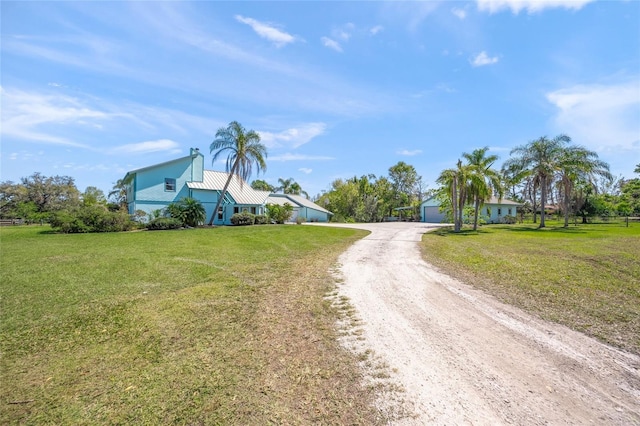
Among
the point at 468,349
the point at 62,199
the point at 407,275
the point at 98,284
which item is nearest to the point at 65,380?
the point at 98,284

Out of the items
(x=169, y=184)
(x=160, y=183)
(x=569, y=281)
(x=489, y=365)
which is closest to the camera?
(x=489, y=365)

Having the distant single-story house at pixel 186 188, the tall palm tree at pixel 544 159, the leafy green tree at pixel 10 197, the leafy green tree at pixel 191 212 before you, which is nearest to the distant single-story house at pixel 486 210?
the tall palm tree at pixel 544 159

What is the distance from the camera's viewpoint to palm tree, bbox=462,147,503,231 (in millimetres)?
22984

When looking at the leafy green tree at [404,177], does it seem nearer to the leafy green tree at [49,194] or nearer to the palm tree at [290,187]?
the palm tree at [290,187]

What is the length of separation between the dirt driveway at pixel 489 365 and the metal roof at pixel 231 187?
25607 mm

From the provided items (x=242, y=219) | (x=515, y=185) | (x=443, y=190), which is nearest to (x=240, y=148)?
(x=242, y=219)

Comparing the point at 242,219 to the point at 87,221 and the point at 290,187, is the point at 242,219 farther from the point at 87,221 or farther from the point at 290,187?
the point at 290,187

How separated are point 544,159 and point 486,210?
11569 mm

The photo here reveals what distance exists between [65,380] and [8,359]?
121 centimetres

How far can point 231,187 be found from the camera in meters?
31.2

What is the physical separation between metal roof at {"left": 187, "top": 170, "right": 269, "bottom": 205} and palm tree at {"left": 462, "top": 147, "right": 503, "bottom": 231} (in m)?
20.6

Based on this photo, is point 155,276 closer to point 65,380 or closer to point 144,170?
point 65,380

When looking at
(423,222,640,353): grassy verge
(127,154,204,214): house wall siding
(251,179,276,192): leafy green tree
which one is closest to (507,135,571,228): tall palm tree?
(423,222,640,353): grassy verge

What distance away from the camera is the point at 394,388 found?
301cm
